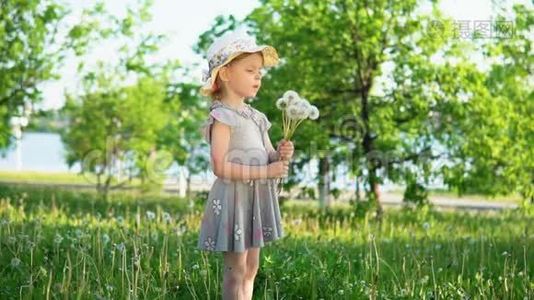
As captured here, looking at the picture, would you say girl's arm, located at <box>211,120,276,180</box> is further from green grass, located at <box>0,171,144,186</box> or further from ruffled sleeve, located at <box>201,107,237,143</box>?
green grass, located at <box>0,171,144,186</box>

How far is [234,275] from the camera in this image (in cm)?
Result: 370

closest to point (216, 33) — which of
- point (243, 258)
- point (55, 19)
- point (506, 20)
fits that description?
point (55, 19)

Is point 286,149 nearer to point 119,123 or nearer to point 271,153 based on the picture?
point 271,153

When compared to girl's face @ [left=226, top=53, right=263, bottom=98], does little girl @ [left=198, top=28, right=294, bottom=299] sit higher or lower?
lower

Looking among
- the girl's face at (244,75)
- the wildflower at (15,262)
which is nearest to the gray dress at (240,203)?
the girl's face at (244,75)

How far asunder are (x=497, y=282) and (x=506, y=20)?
14.6 feet

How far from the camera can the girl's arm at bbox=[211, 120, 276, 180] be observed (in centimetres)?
356

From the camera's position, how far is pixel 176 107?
12445mm

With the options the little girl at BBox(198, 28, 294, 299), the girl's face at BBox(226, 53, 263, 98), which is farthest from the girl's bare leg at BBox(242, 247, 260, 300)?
the girl's face at BBox(226, 53, 263, 98)

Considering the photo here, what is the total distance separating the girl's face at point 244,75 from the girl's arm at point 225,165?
0.68ft

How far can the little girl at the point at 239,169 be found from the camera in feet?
11.8

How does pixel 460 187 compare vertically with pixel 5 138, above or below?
below

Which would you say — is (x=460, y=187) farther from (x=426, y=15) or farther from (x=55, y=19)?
(x=55, y=19)

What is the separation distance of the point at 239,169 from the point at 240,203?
17 centimetres
